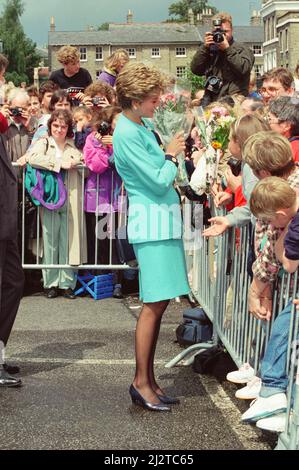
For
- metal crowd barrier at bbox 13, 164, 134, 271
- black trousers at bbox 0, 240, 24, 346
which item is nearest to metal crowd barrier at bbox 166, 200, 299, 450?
black trousers at bbox 0, 240, 24, 346

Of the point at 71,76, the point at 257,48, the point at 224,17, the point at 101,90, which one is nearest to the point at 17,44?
the point at 257,48

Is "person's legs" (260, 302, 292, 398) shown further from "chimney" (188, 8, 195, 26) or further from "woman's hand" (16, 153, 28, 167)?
"chimney" (188, 8, 195, 26)

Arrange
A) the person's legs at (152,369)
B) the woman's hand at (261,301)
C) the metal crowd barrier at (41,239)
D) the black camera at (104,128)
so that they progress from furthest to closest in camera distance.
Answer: the black camera at (104,128)
the metal crowd barrier at (41,239)
the person's legs at (152,369)
the woman's hand at (261,301)

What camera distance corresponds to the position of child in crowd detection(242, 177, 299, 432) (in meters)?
4.34

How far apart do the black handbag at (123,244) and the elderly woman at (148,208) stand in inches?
125

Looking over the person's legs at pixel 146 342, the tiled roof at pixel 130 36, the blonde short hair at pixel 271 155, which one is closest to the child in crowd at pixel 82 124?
the person's legs at pixel 146 342

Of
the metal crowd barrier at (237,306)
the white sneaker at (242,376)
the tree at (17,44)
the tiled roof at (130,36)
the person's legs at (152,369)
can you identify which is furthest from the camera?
the tiled roof at (130,36)

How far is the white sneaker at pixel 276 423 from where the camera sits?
4.32 m

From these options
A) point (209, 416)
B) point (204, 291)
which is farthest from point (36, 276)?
point (209, 416)

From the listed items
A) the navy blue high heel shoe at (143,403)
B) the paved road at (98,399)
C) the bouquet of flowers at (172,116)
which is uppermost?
the bouquet of flowers at (172,116)

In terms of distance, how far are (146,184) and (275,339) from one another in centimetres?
133

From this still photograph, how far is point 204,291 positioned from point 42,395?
1.84m

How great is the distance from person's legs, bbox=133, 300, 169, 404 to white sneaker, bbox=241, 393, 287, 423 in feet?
3.38

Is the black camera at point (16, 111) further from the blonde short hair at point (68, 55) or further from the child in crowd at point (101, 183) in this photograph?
the blonde short hair at point (68, 55)
